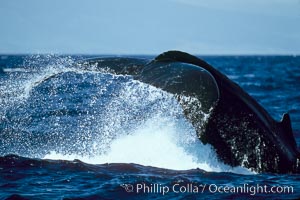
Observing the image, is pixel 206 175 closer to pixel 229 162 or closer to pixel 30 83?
pixel 229 162

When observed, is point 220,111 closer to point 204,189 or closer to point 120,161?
point 204,189

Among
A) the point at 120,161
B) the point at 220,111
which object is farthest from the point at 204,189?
the point at 120,161

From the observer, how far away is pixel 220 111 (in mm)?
6695

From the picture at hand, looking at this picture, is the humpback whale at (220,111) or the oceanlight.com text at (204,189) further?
the oceanlight.com text at (204,189)

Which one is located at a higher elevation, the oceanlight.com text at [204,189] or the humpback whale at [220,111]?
the humpback whale at [220,111]

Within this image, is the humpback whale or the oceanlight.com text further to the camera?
the oceanlight.com text

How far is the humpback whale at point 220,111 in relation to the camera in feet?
19.5

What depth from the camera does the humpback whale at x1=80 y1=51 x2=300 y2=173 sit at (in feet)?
19.5

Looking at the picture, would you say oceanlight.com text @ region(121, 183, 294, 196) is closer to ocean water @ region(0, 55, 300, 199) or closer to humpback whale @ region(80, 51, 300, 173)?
ocean water @ region(0, 55, 300, 199)

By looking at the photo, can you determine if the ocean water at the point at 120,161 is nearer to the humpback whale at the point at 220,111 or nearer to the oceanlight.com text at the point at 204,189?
the oceanlight.com text at the point at 204,189

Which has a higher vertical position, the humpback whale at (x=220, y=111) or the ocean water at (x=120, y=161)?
the humpback whale at (x=220, y=111)

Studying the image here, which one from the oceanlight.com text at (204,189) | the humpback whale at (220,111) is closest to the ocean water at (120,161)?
the oceanlight.com text at (204,189)

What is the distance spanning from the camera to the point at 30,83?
22.3 feet

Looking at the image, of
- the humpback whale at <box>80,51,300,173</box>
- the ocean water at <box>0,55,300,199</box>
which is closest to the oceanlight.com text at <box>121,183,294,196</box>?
the ocean water at <box>0,55,300,199</box>
